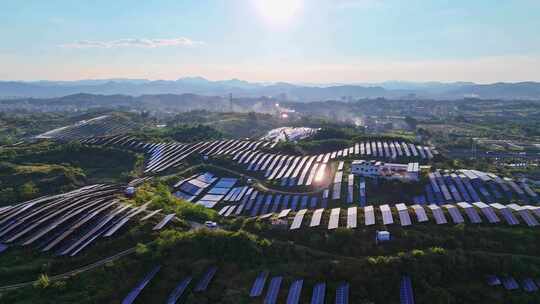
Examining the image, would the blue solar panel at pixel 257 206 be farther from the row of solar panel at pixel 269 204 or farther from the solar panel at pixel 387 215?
the solar panel at pixel 387 215

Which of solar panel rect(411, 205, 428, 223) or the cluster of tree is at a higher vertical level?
solar panel rect(411, 205, 428, 223)

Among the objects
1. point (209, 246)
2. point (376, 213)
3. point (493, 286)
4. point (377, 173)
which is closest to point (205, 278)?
point (209, 246)

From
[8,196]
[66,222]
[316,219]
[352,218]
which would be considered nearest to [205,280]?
[316,219]

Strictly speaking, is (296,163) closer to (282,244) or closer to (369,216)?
(369,216)

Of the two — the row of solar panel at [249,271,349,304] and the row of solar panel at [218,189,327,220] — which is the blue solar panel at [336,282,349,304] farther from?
the row of solar panel at [218,189,327,220]

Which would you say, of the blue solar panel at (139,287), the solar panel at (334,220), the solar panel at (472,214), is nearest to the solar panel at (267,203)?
the solar panel at (334,220)

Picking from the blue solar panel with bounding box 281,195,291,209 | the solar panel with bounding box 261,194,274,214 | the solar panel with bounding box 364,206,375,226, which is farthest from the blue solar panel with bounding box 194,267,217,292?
the blue solar panel with bounding box 281,195,291,209
